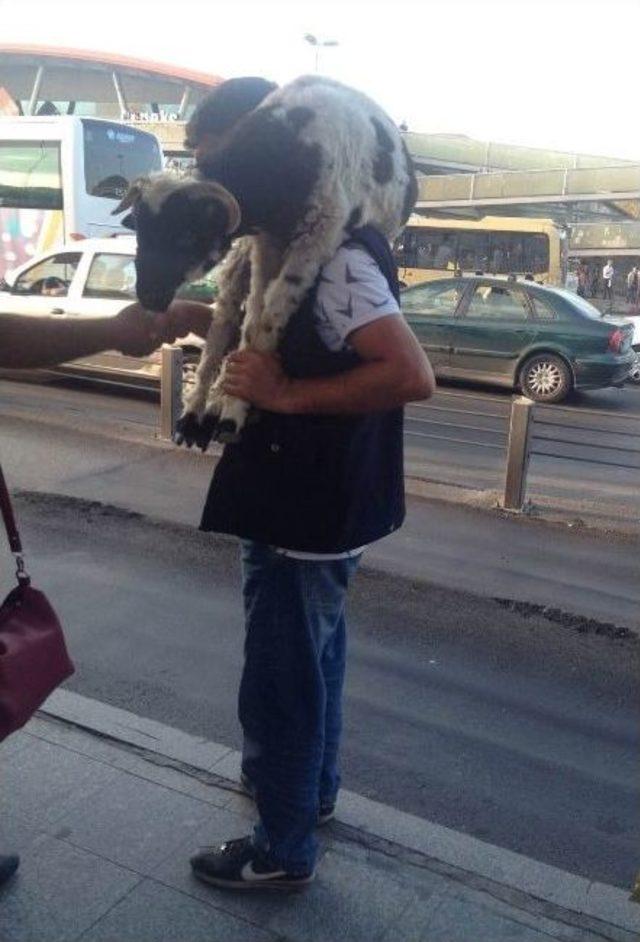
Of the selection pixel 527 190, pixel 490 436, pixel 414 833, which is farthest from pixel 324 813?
pixel 527 190

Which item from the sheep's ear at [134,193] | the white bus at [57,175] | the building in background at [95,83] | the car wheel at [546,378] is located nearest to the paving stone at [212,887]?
the sheep's ear at [134,193]

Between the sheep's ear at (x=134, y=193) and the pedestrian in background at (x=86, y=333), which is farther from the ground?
the sheep's ear at (x=134, y=193)

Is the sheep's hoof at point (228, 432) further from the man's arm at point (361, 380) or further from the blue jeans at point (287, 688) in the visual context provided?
the blue jeans at point (287, 688)

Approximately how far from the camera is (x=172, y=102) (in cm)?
5256

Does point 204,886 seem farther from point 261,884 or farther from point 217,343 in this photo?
point 217,343

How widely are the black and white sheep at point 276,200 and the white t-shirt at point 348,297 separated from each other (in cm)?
4

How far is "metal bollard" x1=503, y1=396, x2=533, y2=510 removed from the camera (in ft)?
23.6

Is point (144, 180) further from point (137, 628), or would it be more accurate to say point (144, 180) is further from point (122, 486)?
point (122, 486)

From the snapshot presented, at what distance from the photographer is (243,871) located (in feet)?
8.29

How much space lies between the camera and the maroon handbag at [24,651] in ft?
7.02

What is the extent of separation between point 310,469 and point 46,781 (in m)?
1.42

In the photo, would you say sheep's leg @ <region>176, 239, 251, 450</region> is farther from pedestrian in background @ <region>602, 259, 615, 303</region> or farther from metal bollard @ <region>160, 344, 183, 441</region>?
pedestrian in background @ <region>602, 259, 615, 303</region>

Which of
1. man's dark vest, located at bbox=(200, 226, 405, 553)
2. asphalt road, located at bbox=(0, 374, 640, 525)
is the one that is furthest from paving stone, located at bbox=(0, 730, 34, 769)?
A: asphalt road, located at bbox=(0, 374, 640, 525)

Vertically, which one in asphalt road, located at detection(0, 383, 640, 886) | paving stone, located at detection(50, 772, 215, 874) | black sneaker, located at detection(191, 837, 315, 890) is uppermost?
black sneaker, located at detection(191, 837, 315, 890)
